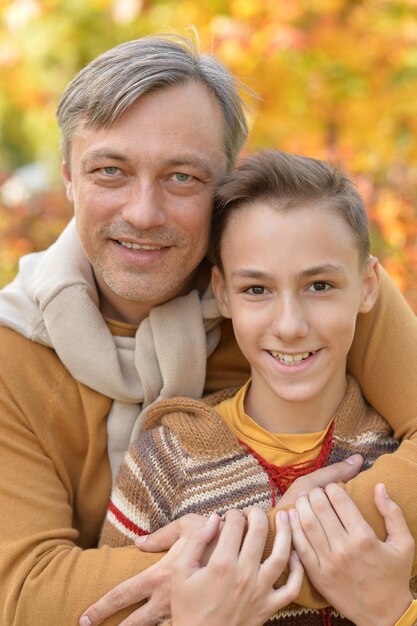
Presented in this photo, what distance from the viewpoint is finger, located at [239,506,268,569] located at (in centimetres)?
226

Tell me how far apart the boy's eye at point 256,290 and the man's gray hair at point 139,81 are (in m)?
0.54

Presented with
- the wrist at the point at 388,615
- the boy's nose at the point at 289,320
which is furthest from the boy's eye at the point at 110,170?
the wrist at the point at 388,615

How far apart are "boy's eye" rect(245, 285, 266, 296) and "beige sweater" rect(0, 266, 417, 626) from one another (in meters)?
0.45

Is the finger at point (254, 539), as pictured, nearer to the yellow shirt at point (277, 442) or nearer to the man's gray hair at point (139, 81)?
the yellow shirt at point (277, 442)

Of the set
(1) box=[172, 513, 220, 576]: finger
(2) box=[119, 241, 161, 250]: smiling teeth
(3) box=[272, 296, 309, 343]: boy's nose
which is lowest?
(1) box=[172, 513, 220, 576]: finger

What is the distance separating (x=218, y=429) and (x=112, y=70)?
3.55 feet

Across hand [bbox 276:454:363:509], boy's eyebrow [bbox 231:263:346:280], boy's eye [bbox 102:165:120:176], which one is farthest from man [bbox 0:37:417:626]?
boy's eyebrow [bbox 231:263:346:280]

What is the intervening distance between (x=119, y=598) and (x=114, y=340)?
2.72 feet

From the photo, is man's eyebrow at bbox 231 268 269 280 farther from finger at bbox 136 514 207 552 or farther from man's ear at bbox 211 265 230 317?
finger at bbox 136 514 207 552

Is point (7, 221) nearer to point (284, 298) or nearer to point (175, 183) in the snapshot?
point (175, 183)

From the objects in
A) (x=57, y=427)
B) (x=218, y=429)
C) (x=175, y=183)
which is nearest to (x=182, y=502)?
(x=218, y=429)

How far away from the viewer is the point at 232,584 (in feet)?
7.34

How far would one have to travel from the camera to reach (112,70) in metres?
2.69

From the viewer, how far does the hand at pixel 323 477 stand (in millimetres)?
2414
